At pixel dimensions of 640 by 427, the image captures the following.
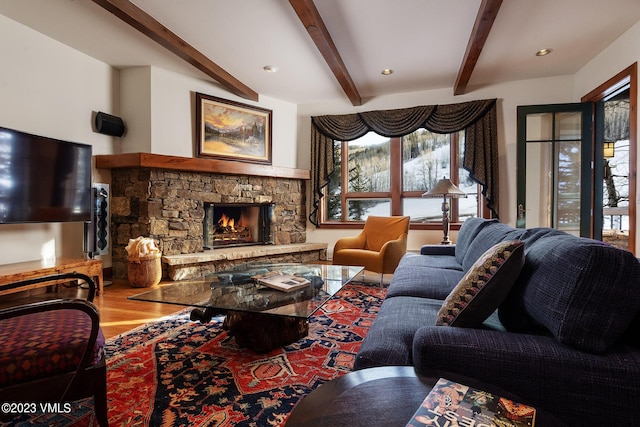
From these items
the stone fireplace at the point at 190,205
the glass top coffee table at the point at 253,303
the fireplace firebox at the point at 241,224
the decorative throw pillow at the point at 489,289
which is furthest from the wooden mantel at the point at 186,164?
the decorative throw pillow at the point at 489,289

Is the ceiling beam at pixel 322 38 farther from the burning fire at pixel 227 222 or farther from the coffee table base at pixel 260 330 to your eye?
the burning fire at pixel 227 222

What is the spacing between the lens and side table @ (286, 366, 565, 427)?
2.21 feet

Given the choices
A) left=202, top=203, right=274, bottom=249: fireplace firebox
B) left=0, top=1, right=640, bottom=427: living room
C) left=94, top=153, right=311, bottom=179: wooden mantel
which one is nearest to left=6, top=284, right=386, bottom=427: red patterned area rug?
left=94, top=153, right=311, bottom=179: wooden mantel

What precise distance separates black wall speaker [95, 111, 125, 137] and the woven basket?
59.9 inches

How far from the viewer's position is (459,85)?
4.20 m

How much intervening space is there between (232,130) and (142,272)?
7.10 ft

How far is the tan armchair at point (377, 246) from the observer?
3541mm

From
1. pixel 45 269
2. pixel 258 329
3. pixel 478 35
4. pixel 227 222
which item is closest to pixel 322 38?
pixel 478 35

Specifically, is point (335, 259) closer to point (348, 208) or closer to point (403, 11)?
point (348, 208)

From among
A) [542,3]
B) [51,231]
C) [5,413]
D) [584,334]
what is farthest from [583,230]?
[51,231]

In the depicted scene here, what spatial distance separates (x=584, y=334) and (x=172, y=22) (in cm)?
352

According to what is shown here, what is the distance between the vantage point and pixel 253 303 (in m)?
1.77

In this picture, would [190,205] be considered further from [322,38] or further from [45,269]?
[322,38]

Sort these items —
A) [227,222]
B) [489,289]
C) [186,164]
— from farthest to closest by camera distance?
[227,222] → [186,164] → [489,289]
